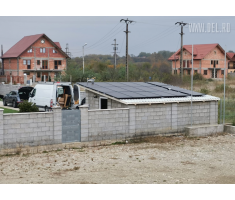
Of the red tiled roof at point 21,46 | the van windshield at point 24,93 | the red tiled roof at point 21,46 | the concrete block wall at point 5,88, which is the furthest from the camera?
the red tiled roof at point 21,46

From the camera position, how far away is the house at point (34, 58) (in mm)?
65312

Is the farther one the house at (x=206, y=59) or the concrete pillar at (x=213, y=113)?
the house at (x=206, y=59)

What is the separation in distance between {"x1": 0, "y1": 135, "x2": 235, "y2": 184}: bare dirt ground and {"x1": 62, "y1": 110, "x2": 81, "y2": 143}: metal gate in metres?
0.74

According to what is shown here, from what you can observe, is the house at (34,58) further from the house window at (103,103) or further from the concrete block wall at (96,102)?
the house window at (103,103)

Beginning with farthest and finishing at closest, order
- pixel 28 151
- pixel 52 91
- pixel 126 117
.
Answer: pixel 52 91 → pixel 126 117 → pixel 28 151

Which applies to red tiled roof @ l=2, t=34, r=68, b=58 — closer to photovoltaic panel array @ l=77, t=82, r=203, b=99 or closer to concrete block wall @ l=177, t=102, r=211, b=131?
photovoltaic panel array @ l=77, t=82, r=203, b=99

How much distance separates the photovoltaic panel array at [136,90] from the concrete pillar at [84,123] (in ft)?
7.58

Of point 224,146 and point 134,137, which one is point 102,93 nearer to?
point 134,137

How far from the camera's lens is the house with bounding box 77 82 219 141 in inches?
656

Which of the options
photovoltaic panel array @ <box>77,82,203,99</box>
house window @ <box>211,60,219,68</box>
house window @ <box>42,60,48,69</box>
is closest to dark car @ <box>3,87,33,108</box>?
photovoltaic panel array @ <box>77,82,203,99</box>

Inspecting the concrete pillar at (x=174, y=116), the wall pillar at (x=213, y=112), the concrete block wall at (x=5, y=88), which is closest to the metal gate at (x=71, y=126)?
the concrete pillar at (x=174, y=116)

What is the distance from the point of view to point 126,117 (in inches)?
685

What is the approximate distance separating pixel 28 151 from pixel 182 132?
27.9 feet

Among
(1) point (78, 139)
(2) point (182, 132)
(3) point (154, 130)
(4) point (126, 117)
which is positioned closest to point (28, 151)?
(1) point (78, 139)
